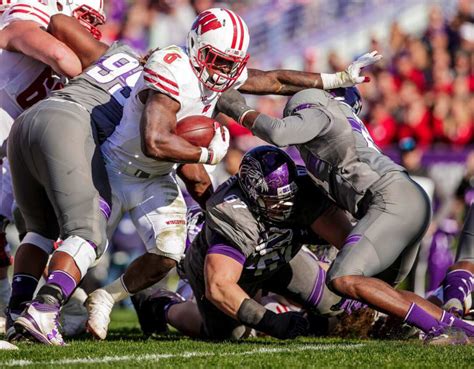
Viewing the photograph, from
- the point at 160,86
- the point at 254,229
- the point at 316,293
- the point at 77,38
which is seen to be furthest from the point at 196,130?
the point at 316,293

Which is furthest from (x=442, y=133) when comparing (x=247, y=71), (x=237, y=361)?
(x=237, y=361)

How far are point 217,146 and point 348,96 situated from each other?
49.6 inches

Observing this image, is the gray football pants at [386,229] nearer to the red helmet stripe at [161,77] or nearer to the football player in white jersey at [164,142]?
the football player in white jersey at [164,142]

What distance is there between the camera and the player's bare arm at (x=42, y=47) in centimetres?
533

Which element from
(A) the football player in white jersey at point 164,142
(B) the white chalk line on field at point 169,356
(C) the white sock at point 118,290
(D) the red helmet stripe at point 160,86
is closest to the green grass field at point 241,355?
(B) the white chalk line on field at point 169,356

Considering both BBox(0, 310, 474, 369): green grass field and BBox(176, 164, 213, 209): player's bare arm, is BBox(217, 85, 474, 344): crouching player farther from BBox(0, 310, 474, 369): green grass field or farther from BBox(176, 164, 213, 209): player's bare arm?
BBox(176, 164, 213, 209): player's bare arm

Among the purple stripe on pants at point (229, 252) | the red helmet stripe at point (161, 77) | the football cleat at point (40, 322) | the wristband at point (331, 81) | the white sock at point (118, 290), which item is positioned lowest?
the white sock at point (118, 290)

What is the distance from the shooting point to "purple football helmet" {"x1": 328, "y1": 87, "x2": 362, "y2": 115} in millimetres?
5795

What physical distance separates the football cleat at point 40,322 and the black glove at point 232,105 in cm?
138

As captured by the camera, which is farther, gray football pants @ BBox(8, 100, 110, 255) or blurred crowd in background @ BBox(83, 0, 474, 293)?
blurred crowd in background @ BBox(83, 0, 474, 293)

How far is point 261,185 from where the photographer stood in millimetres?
5023

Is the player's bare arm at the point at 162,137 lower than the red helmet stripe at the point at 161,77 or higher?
lower

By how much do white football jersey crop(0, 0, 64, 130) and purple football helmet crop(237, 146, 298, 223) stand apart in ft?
4.68

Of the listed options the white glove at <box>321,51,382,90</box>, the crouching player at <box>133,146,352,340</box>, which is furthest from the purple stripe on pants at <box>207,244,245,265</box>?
the white glove at <box>321,51,382,90</box>
